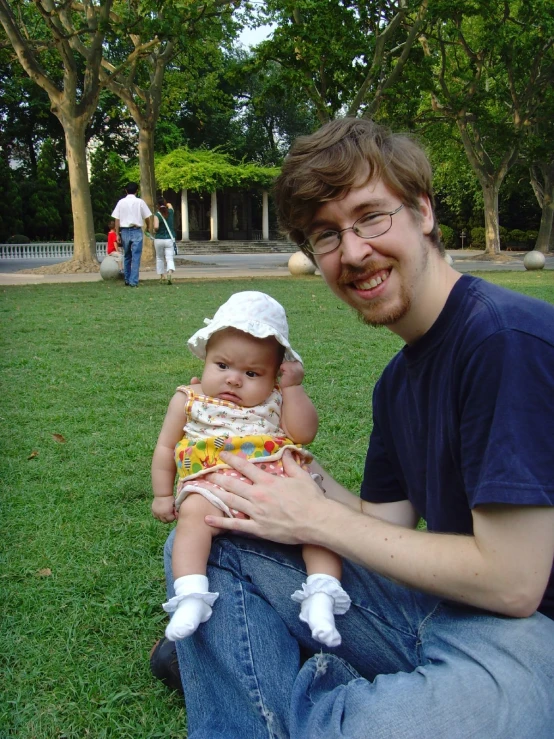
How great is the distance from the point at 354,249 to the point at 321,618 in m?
0.91

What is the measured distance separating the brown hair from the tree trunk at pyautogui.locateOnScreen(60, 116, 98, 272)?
1598 centimetres

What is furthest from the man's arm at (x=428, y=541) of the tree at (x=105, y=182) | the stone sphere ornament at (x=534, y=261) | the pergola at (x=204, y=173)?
the pergola at (x=204, y=173)

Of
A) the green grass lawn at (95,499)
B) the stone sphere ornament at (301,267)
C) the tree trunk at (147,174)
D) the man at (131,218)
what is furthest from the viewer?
the tree trunk at (147,174)

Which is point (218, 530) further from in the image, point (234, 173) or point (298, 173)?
point (234, 173)

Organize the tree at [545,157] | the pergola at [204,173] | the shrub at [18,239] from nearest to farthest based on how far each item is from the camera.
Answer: the tree at [545,157] → the shrub at [18,239] → the pergola at [204,173]

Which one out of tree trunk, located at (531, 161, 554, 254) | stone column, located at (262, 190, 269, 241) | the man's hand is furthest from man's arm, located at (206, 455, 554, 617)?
stone column, located at (262, 190, 269, 241)

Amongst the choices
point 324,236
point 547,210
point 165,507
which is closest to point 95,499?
point 165,507

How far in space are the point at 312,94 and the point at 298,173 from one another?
58.7 feet

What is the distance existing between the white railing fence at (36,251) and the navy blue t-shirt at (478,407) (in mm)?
30462

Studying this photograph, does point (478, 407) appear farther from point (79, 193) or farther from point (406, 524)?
point (79, 193)

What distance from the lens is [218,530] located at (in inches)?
80.7

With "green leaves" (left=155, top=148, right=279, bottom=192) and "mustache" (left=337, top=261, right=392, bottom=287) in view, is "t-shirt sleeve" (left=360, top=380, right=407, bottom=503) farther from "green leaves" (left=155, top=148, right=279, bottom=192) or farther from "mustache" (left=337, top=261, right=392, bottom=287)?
"green leaves" (left=155, top=148, right=279, bottom=192)

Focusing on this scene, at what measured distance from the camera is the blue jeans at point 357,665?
1530 mm

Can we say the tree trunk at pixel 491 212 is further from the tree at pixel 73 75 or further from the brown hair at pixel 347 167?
the brown hair at pixel 347 167
